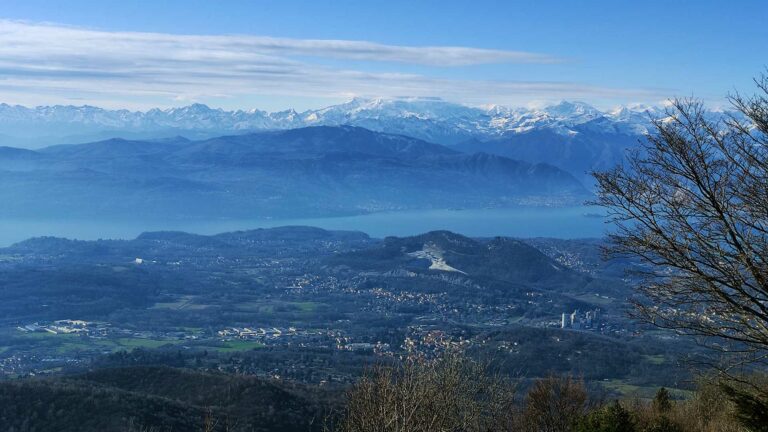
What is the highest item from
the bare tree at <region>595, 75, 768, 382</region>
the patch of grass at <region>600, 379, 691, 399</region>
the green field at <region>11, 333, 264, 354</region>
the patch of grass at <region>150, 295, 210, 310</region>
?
the bare tree at <region>595, 75, 768, 382</region>

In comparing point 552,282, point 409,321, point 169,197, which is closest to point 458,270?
point 552,282

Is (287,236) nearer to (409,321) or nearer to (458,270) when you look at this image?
(458,270)

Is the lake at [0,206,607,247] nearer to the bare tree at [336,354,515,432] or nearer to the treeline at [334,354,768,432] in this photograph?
the bare tree at [336,354,515,432]

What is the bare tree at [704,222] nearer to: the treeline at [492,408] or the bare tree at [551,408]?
the treeline at [492,408]

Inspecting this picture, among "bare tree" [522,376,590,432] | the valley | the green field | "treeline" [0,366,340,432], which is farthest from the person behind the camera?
the green field

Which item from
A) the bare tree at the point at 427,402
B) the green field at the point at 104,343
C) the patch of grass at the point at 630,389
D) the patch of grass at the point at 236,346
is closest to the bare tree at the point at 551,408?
the bare tree at the point at 427,402

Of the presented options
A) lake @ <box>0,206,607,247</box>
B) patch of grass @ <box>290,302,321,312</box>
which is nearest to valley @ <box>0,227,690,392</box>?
patch of grass @ <box>290,302,321,312</box>
